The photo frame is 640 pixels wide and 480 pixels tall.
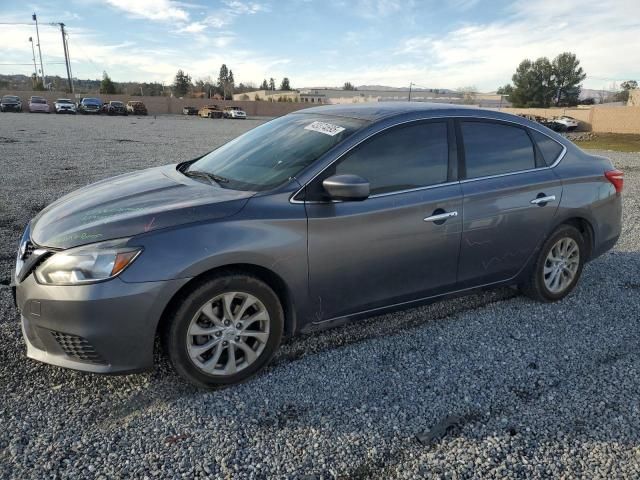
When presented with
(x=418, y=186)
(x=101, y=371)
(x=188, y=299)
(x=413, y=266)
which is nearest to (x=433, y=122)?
(x=418, y=186)

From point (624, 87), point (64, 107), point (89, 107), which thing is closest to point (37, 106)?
point (64, 107)

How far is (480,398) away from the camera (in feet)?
10.0

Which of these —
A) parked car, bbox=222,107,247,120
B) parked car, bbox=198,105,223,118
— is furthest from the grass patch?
parked car, bbox=198,105,223,118

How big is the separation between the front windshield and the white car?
45935 millimetres

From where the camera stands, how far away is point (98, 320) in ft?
8.75

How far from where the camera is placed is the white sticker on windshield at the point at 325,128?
11.6 ft

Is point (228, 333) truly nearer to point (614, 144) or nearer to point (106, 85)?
point (614, 144)

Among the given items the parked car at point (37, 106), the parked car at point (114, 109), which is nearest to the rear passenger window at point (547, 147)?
the parked car at point (114, 109)

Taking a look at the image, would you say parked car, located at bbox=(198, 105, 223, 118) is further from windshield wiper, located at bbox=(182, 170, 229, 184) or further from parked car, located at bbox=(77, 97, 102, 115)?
windshield wiper, located at bbox=(182, 170, 229, 184)

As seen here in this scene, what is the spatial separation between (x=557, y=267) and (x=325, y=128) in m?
2.41

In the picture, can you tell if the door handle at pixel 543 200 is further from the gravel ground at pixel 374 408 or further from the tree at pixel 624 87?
the tree at pixel 624 87

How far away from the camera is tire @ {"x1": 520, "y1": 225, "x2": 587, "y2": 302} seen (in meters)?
4.28

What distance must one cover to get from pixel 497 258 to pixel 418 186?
97cm

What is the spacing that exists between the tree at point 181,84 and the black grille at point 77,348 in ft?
333
